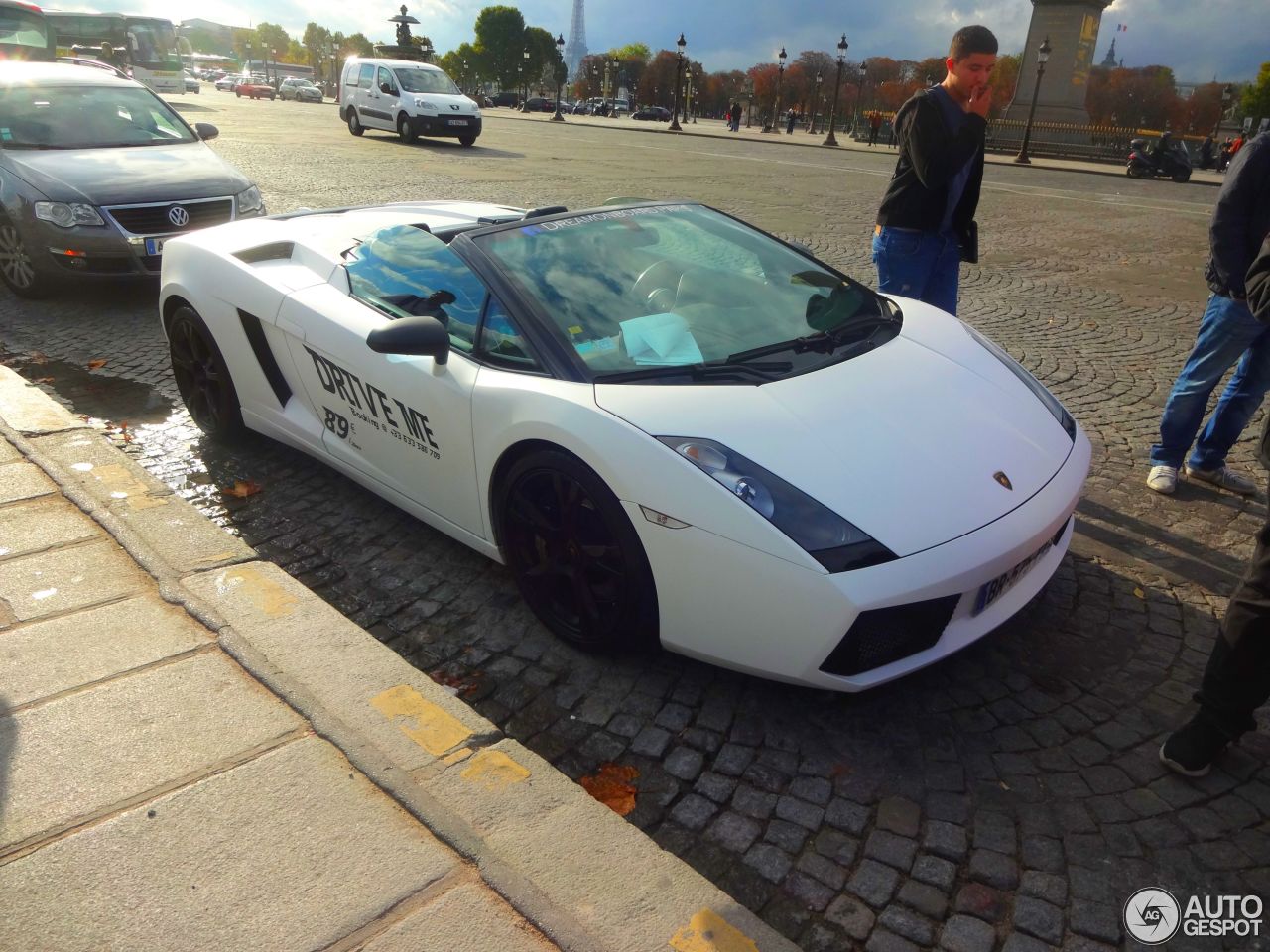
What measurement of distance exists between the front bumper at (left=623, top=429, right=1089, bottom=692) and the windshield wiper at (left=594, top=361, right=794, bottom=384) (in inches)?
17.8

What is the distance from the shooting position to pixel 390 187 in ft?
40.3

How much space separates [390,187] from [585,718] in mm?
11167

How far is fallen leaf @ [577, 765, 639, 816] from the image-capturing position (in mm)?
2291

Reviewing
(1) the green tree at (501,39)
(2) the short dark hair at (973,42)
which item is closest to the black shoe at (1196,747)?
(2) the short dark hair at (973,42)

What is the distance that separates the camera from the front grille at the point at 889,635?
7.33ft

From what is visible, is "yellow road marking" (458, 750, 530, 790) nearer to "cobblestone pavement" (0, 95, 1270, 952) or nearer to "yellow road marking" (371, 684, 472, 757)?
"yellow road marking" (371, 684, 472, 757)

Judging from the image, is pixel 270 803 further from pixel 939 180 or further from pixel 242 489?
pixel 939 180

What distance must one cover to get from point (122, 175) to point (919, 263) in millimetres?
5774

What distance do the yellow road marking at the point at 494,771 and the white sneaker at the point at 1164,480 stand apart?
3.27 m

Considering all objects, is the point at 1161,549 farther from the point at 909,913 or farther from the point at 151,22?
the point at 151,22

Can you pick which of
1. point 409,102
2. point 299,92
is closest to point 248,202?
point 409,102

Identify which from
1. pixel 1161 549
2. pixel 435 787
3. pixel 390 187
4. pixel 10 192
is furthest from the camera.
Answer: pixel 390 187

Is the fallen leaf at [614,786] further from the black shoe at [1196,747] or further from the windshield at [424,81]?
the windshield at [424,81]

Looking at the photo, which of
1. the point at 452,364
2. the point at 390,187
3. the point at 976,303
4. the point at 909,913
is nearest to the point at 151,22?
the point at 390,187
